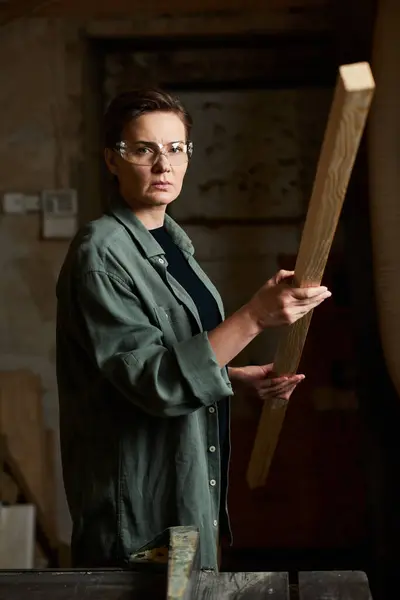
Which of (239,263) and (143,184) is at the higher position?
(143,184)

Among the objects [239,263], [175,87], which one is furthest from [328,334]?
[175,87]

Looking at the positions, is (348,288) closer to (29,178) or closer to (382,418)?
(382,418)

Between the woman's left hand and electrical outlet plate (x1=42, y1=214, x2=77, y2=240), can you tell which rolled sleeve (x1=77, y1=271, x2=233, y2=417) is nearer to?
the woman's left hand

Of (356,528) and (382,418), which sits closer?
(382,418)

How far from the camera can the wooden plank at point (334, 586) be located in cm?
86

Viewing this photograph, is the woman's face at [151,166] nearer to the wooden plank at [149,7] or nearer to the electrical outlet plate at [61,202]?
the electrical outlet plate at [61,202]

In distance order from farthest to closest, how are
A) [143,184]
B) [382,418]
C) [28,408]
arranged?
[28,408] < [382,418] < [143,184]

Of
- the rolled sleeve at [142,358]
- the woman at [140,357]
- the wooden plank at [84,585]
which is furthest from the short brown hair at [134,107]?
the wooden plank at [84,585]

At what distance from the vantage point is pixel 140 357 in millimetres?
A: 1172

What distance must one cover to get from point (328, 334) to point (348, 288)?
17 centimetres

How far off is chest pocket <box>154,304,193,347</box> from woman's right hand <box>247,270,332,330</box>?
14 cm

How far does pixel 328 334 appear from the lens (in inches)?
115

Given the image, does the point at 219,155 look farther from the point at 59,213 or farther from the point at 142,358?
the point at 142,358

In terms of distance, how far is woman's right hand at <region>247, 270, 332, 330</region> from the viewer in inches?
46.5
